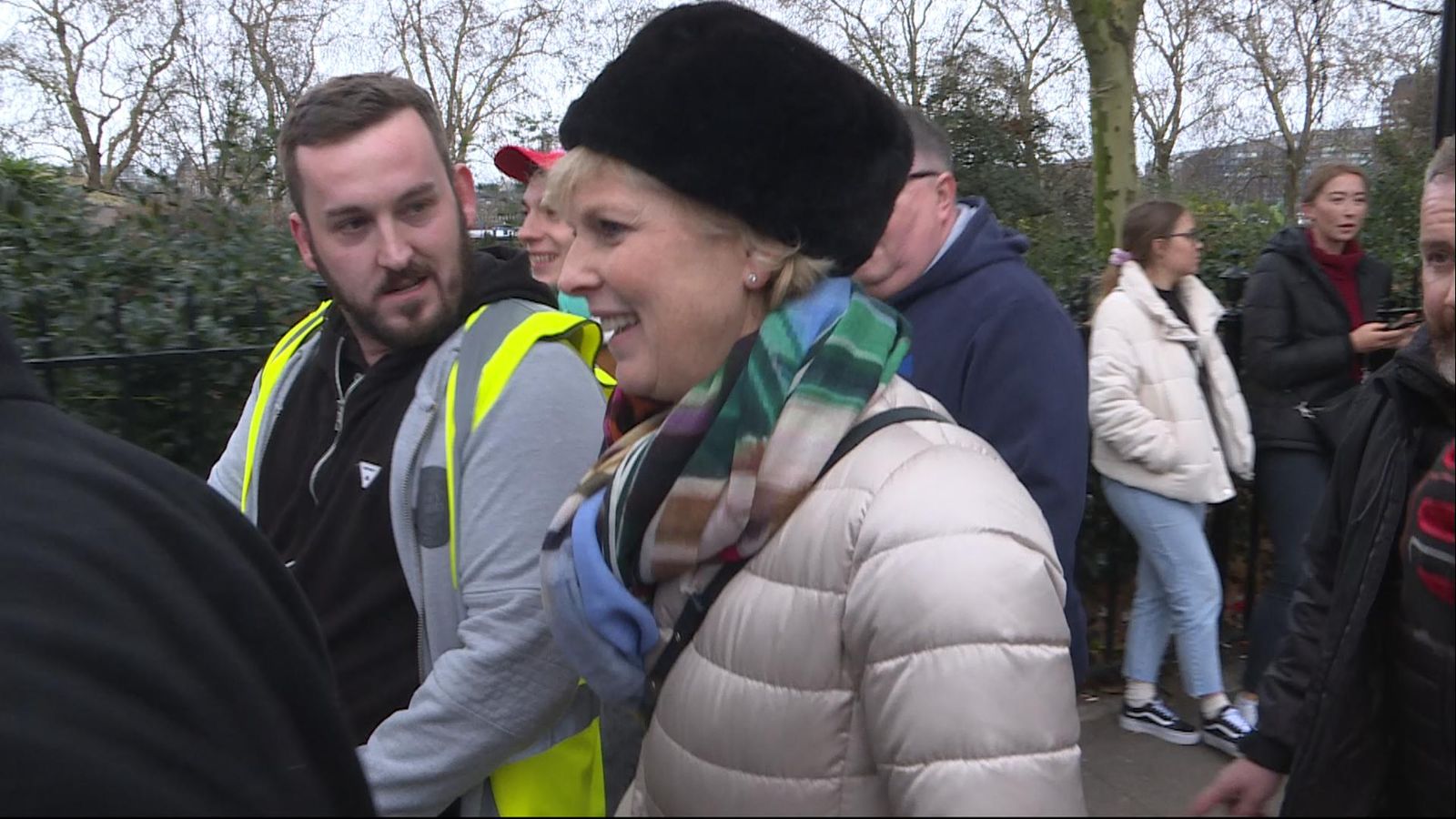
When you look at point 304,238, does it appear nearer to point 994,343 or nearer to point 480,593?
point 480,593

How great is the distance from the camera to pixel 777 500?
1.32m

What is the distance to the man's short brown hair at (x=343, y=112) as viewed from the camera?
6.50ft

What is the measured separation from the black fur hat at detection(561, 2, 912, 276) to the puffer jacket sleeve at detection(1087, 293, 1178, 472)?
2.74 m

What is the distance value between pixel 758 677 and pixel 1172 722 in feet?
11.8

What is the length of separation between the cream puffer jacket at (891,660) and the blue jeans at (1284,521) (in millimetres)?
3352

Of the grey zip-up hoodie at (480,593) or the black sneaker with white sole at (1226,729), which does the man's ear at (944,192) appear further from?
the black sneaker with white sole at (1226,729)

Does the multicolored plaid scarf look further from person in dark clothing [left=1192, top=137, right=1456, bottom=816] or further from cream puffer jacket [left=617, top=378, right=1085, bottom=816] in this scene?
person in dark clothing [left=1192, top=137, right=1456, bottom=816]

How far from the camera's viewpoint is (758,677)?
1287 mm

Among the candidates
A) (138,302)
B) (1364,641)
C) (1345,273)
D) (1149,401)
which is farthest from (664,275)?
(1345,273)

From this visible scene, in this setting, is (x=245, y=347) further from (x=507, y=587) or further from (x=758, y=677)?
(x=758, y=677)

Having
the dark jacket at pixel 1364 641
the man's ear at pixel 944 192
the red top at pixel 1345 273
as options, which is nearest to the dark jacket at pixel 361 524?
the man's ear at pixel 944 192

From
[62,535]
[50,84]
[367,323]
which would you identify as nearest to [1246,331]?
[367,323]

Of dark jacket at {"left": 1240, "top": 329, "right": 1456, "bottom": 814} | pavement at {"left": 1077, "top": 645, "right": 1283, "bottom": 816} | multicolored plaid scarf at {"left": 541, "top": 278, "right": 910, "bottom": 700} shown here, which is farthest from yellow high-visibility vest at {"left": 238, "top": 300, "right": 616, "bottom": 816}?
pavement at {"left": 1077, "top": 645, "right": 1283, "bottom": 816}

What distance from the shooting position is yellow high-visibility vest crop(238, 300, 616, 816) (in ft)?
5.94
